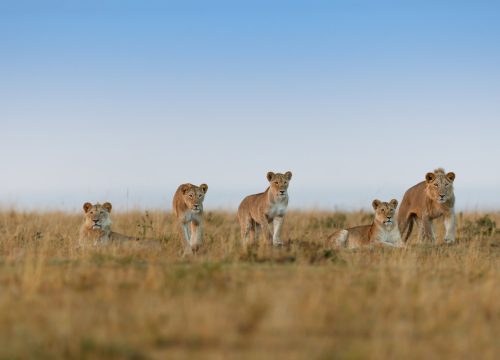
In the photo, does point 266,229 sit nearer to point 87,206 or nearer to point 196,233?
point 196,233

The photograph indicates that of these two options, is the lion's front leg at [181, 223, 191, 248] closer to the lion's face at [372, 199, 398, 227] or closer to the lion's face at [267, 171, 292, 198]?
the lion's face at [267, 171, 292, 198]

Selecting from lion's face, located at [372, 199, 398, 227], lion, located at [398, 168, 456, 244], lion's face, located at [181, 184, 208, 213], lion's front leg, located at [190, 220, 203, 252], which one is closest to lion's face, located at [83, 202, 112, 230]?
lion's face, located at [181, 184, 208, 213]

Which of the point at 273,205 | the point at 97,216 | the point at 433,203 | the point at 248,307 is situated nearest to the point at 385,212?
the point at 433,203

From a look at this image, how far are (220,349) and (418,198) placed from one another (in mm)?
12988

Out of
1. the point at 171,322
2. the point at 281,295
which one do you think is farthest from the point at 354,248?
the point at 171,322

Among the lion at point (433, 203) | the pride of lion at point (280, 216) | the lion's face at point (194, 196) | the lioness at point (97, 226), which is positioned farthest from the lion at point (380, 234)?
the lioness at point (97, 226)

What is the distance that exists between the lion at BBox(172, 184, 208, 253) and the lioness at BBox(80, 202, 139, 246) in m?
1.35

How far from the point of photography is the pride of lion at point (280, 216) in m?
16.5

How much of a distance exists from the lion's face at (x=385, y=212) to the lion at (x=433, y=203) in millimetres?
1595

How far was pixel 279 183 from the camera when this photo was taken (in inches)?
685

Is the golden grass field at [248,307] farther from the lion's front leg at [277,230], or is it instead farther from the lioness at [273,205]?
the lioness at [273,205]

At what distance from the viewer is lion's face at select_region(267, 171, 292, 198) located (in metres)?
17.4

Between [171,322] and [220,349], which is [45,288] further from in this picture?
[220,349]

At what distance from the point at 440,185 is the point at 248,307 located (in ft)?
35.7
